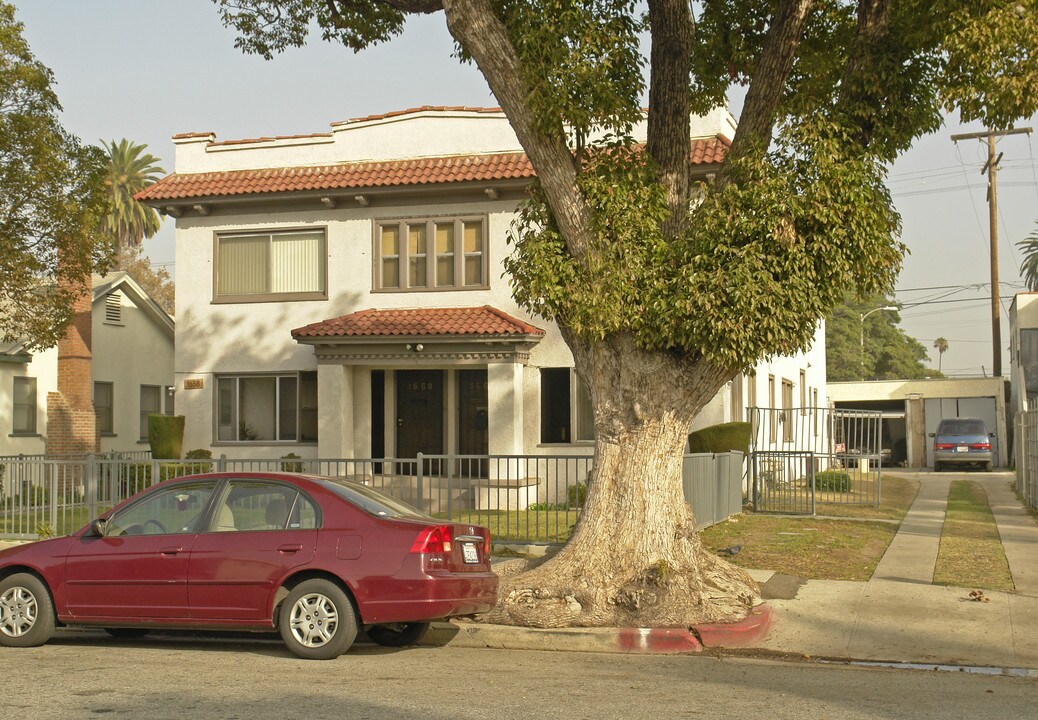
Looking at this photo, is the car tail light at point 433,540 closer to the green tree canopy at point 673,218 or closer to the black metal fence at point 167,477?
the green tree canopy at point 673,218

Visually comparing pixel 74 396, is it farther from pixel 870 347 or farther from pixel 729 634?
pixel 870 347

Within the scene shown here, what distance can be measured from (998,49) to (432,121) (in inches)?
579

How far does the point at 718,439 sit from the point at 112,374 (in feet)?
61.3

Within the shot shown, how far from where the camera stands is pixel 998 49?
410 inches

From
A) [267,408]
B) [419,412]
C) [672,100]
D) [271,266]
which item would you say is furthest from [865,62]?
[267,408]

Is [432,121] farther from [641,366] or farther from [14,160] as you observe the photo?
[641,366]

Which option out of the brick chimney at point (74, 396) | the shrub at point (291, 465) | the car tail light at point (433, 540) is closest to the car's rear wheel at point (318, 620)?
the car tail light at point (433, 540)

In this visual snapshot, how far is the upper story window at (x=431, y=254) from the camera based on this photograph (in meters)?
23.1

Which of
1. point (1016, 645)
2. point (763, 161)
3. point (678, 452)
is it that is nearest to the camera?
point (1016, 645)

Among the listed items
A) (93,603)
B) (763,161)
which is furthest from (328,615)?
(763,161)

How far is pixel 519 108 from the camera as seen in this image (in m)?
11.1

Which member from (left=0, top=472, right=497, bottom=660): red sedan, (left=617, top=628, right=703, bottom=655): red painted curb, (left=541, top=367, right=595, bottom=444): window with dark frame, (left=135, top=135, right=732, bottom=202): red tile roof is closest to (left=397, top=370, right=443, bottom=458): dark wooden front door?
(left=541, top=367, right=595, bottom=444): window with dark frame

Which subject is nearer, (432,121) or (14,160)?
(14,160)

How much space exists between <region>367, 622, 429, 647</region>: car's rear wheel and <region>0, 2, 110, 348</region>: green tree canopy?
46.2ft
